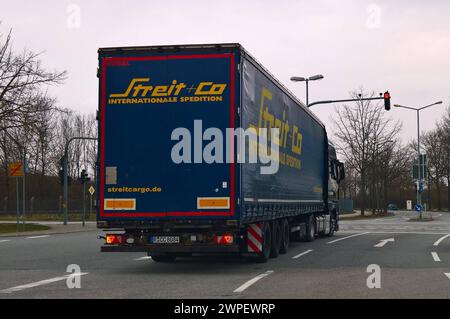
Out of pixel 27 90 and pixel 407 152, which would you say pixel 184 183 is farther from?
pixel 407 152

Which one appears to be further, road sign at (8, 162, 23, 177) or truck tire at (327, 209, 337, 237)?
road sign at (8, 162, 23, 177)

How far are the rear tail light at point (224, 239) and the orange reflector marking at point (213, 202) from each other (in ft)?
1.88

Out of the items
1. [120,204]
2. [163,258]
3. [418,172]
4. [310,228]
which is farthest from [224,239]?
[418,172]

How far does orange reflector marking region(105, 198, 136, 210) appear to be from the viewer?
1221 centimetres

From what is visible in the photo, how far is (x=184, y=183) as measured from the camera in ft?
39.7

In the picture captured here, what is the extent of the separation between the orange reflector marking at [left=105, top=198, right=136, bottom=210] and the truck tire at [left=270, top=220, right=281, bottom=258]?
4.21m

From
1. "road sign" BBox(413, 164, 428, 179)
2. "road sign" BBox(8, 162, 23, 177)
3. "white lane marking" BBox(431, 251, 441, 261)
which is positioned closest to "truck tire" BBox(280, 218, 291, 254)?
"white lane marking" BBox(431, 251, 441, 261)

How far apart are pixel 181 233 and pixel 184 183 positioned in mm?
957

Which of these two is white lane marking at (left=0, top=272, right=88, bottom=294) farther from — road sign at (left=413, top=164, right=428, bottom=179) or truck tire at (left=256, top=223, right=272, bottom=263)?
road sign at (left=413, top=164, right=428, bottom=179)

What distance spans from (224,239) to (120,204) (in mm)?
2066

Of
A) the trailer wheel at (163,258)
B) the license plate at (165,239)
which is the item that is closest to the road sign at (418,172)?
the trailer wheel at (163,258)

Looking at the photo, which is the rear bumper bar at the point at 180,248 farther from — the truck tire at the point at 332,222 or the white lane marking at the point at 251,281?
the truck tire at the point at 332,222

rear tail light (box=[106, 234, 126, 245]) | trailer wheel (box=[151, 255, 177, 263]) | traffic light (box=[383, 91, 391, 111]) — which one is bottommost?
trailer wheel (box=[151, 255, 177, 263])

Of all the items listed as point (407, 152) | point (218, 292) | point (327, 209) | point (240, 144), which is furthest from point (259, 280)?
point (407, 152)
